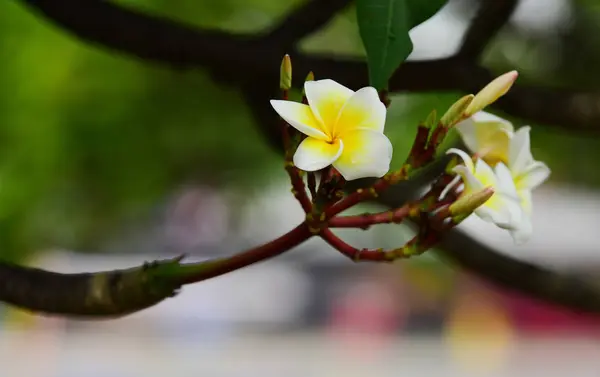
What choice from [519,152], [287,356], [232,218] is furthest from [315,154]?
[287,356]

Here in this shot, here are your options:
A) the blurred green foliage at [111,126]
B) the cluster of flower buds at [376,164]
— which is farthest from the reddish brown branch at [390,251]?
the blurred green foliage at [111,126]

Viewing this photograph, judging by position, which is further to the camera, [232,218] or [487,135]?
[232,218]

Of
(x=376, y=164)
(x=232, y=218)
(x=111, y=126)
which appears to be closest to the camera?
(x=376, y=164)

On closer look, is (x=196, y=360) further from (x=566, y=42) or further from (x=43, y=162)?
(x=566, y=42)

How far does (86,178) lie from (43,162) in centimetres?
22

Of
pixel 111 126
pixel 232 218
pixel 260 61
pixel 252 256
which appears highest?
pixel 232 218

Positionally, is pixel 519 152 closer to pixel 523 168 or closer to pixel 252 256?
pixel 523 168

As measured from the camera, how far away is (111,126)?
1.58m

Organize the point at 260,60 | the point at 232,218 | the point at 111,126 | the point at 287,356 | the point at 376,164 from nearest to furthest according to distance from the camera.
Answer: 1. the point at 376,164
2. the point at 260,60
3. the point at 111,126
4. the point at 232,218
5. the point at 287,356

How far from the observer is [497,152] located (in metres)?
0.37

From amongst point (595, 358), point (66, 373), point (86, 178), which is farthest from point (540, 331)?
point (86, 178)

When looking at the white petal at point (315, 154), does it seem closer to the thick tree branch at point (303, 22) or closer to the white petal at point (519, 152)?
the white petal at point (519, 152)

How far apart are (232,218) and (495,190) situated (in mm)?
1962

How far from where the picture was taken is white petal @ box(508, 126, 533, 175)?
36 cm
